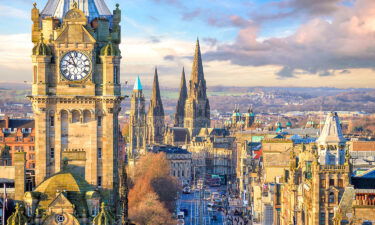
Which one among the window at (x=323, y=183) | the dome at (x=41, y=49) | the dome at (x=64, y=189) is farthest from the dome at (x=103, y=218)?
the window at (x=323, y=183)

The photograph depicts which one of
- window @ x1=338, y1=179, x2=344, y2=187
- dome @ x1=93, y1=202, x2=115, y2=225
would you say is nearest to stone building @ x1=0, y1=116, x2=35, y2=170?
window @ x1=338, y1=179, x2=344, y2=187

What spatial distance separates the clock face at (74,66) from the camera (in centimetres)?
6881

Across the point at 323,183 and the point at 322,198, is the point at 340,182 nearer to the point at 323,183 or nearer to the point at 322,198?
the point at 323,183

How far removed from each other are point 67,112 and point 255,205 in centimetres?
9090

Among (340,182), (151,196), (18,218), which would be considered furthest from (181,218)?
(18,218)

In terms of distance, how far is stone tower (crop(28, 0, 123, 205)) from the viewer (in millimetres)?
68750

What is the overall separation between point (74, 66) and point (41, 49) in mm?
3228

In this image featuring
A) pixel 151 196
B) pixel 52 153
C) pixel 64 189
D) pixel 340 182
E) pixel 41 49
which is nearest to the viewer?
pixel 64 189

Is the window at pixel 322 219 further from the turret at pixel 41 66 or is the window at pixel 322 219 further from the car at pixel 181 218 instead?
the car at pixel 181 218

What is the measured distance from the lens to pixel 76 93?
68.9 metres

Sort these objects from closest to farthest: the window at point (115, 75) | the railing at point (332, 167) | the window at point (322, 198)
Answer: the window at point (115, 75), the railing at point (332, 167), the window at point (322, 198)

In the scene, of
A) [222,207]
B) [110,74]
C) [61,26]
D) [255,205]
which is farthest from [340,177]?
[222,207]

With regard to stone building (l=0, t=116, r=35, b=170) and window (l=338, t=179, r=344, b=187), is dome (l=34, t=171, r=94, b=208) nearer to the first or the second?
window (l=338, t=179, r=344, b=187)

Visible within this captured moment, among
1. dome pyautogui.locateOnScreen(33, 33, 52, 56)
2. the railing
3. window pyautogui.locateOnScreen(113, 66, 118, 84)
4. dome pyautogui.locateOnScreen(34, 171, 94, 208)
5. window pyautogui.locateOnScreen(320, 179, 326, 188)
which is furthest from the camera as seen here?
window pyautogui.locateOnScreen(320, 179, 326, 188)
